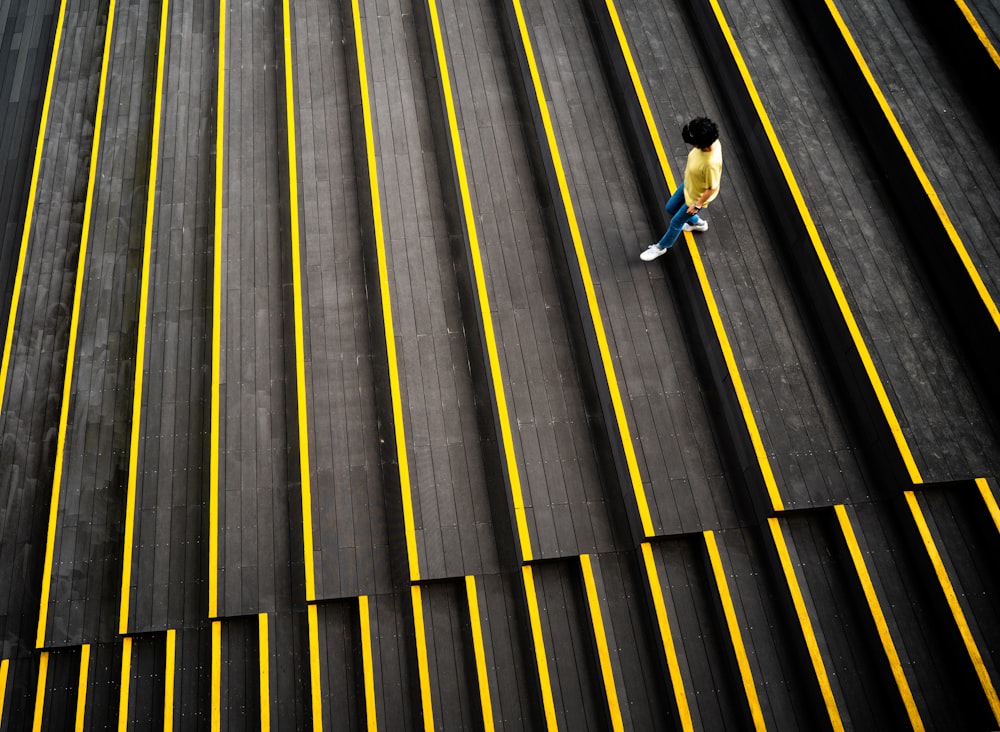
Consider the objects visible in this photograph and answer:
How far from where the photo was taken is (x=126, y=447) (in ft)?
14.8

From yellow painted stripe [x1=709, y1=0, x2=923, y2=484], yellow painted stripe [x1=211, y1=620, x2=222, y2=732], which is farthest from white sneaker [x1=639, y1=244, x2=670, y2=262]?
yellow painted stripe [x1=211, y1=620, x2=222, y2=732]

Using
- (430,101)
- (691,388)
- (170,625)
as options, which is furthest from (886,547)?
(430,101)

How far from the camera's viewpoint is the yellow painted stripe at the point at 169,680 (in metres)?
3.74

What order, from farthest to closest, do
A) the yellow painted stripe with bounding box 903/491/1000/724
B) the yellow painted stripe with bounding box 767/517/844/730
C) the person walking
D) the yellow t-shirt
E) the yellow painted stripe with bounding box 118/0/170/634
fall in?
the yellow painted stripe with bounding box 118/0/170/634 < the yellow t-shirt < the person walking < the yellow painted stripe with bounding box 767/517/844/730 < the yellow painted stripe with bounding box 903/491/1000/724

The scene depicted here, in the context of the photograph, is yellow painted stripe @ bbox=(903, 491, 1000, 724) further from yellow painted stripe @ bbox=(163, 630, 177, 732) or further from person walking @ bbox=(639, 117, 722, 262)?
yellow painted stripe @ bbox=(163, 630, 177, 732)

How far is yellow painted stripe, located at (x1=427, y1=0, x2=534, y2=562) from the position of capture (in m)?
3.88

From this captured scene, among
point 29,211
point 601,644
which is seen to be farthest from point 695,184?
point 29,211

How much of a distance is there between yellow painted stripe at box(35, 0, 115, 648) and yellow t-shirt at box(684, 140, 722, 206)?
4535mm

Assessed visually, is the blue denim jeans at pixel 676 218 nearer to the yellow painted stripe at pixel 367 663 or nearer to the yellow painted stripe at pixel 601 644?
the yellow painted stripe at pixel 601 644

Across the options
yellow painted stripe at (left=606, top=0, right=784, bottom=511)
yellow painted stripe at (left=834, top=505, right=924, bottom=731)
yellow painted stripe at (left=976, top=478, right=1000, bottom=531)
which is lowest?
yellow painted stripe at (left=834, top=505, right=924, bottom=731)

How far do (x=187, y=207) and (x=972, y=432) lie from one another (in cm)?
583

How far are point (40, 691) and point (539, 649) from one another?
122 inches

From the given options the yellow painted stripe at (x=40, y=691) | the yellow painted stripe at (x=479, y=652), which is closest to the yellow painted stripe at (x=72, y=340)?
the yellow painted stripe at (x=40, y=691)

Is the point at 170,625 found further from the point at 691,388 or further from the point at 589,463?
the point at 691,388
